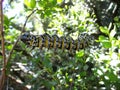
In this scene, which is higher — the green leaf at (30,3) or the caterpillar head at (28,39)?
the green leaf at (30,3)

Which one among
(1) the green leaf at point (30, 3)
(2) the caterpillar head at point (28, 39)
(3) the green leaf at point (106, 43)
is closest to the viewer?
(1) the green leaf at point (30, 3)

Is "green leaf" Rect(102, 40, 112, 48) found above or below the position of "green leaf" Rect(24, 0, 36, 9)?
below

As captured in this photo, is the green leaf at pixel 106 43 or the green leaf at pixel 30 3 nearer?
the green leaf at pixel 30 3

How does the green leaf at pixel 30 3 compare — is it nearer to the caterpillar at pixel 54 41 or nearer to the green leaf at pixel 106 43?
the caterpillar at pixel 54 41

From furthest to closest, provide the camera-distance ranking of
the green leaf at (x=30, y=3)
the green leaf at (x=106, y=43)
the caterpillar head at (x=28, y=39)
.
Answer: the green leaf at (x=106, y=43), the caterpillar head at (x=28, y=39), the green leaf at (x=30, y=3)

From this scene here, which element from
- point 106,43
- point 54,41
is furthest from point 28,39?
point 106,43

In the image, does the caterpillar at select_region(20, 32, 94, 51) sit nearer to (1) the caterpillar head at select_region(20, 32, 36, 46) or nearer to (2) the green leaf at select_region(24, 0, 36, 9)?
(1) the caterpillar head at select_region(20, 32, 36, 46)

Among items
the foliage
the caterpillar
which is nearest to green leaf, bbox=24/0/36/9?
the foliage

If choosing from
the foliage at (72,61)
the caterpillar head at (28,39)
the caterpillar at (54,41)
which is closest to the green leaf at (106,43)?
the foliage at (72,61)

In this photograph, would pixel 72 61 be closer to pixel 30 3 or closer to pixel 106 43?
pixel 106 43
